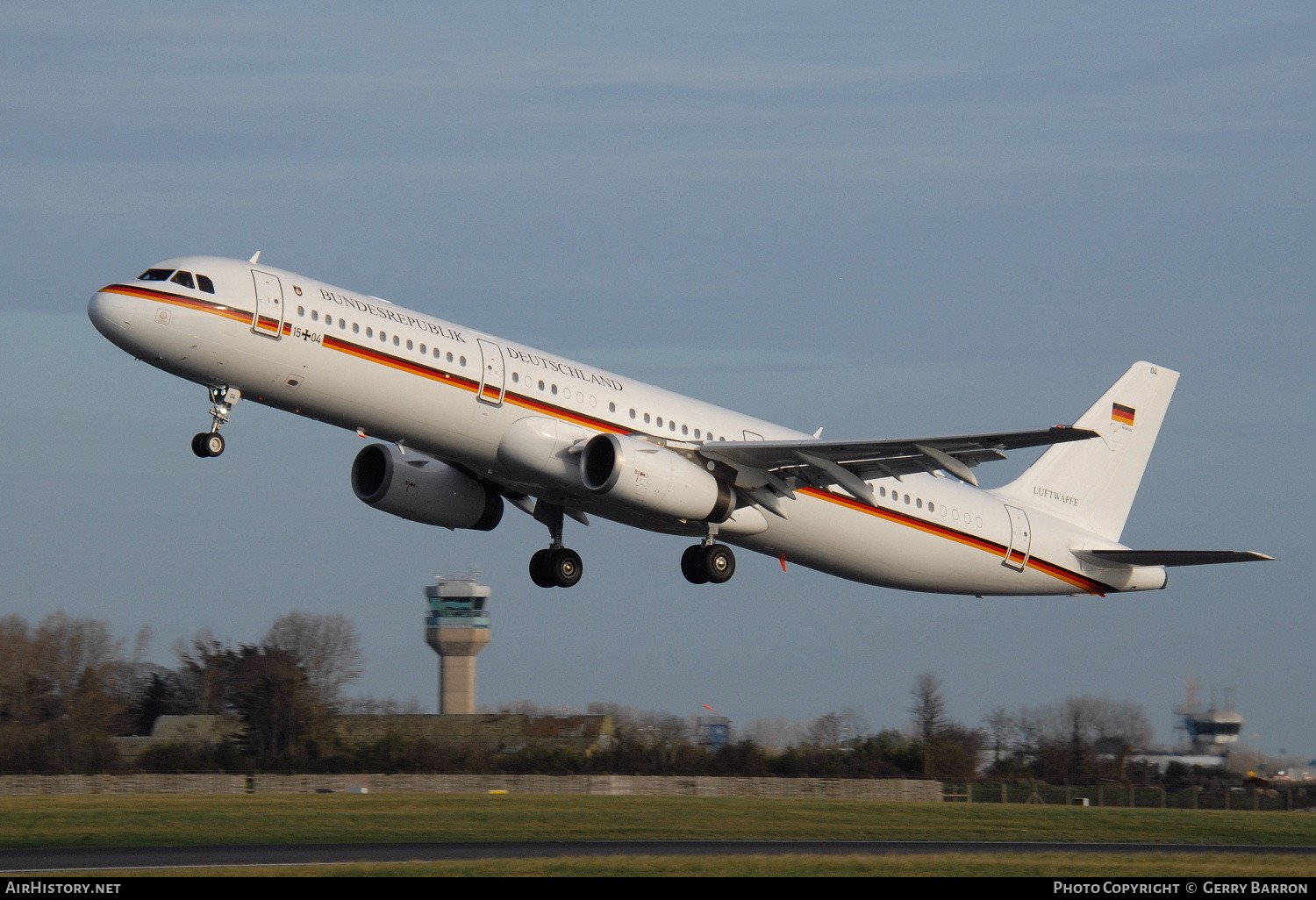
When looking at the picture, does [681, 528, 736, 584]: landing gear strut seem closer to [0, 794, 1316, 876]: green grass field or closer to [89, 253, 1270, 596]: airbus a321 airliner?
[89, 253, 1270, 596]: airbus a321 airliner

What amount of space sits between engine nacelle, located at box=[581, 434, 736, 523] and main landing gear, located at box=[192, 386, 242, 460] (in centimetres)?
746

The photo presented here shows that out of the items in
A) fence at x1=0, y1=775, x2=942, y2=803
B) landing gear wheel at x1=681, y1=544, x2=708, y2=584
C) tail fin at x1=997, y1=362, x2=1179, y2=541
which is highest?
tail fin at x1=997, y1=362, x2=1179, y2=541

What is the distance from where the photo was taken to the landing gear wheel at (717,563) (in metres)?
37.8

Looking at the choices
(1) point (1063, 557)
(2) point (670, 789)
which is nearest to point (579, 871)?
(1) point (1063, 557)

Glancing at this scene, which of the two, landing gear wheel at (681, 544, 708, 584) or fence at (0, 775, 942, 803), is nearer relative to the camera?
landing gear wheel at (681, 544, 708, 584)

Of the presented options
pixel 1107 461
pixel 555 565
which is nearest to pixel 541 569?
pixel 555 565

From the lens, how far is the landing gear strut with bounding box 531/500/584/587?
4012cm

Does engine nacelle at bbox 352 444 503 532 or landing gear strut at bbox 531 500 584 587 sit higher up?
engine nacelle at bbox 352 444 503 532

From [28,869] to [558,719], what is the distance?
42.7m

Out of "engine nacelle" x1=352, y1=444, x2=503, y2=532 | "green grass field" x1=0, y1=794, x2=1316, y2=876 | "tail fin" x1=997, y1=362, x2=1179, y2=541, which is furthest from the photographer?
"tail fin" x1=997, y1=362, x2=1179, y2=541

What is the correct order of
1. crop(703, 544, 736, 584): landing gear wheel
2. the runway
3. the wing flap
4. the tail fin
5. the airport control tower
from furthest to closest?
the airport control tower
the tail fin
crop(703, 544, 736, 584): landing gear wheel
the wing flap
the runway

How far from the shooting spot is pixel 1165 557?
42625mm

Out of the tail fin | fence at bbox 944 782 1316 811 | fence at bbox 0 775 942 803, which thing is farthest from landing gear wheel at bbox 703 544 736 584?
fence at bbox 944 782 1316 811
